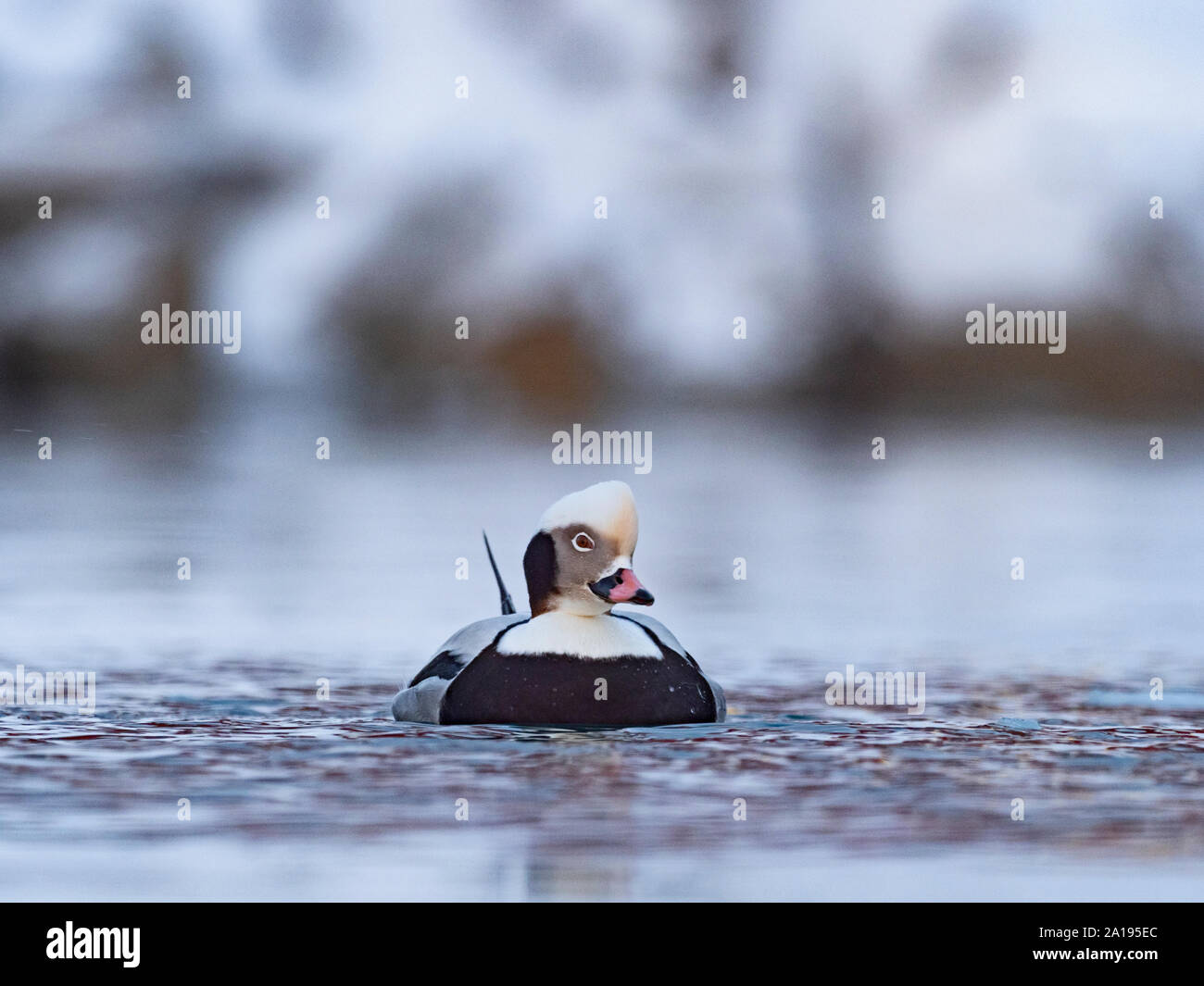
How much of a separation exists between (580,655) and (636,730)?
1.24 feet

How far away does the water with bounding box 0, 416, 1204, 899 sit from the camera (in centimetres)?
790

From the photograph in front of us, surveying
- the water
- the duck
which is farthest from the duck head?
the water

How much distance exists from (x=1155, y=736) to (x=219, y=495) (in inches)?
633

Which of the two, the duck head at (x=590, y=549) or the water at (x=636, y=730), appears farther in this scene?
the duck head at (x=590, y=549)

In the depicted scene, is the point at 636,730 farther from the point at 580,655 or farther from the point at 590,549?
the point at 590,549

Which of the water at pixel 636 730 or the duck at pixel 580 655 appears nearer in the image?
the water at pixel 636 730

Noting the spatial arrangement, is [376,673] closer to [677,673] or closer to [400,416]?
[677,673]

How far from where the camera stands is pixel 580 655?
10195 millimetres

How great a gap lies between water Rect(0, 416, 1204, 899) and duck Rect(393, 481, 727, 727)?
0.14 m

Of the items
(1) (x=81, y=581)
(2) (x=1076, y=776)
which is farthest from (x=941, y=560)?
(2) (x=1076, y=776)

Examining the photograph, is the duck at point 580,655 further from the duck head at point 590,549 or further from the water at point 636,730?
the water at point 636,730

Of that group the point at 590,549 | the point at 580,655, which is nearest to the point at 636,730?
the point at 580,655

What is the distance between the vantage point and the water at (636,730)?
7.90m

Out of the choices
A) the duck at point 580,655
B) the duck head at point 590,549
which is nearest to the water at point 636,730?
the duck at point 580,655
